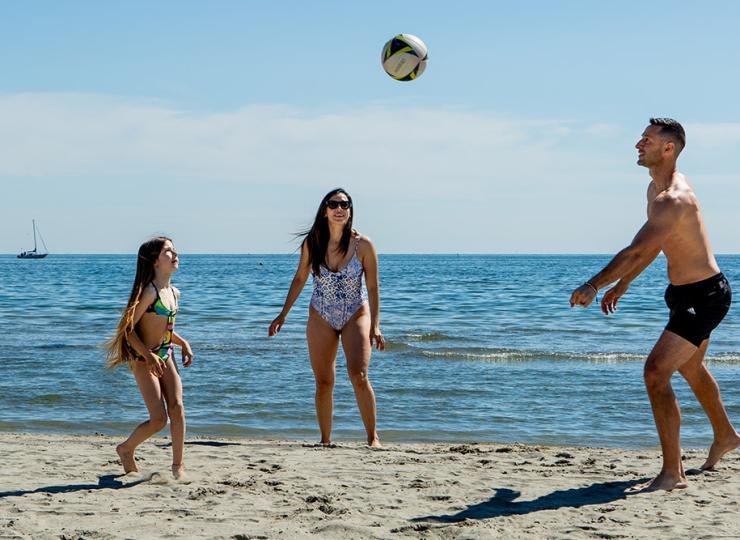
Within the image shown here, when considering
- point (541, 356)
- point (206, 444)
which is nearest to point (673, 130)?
point (206, 444)

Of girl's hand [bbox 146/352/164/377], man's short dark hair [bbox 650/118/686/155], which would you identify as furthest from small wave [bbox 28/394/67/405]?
man's short dark hair [bbox 650/118/686/155]

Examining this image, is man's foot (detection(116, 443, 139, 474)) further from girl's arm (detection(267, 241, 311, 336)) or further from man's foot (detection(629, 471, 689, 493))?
man's foot (detection(629, 471, 689, 493))

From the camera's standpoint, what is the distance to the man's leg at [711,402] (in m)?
5.47

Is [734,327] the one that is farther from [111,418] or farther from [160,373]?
[160,373]

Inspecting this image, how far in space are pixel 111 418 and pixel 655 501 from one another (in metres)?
5.60

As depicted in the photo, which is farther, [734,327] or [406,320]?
[406,320]

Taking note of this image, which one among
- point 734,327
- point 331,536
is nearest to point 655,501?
point 331,536

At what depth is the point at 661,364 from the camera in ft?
16.8

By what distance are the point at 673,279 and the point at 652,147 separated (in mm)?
767

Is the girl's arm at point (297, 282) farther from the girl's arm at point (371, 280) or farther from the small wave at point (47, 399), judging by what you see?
the small wave at point (47, 399)

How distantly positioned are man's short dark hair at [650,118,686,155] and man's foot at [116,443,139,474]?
12.2 ft

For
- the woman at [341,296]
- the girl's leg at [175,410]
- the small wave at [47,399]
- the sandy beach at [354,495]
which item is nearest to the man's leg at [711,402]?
the sandy beach at [354,495]

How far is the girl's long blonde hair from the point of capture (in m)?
5.38

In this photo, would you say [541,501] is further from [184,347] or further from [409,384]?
[409,384]
